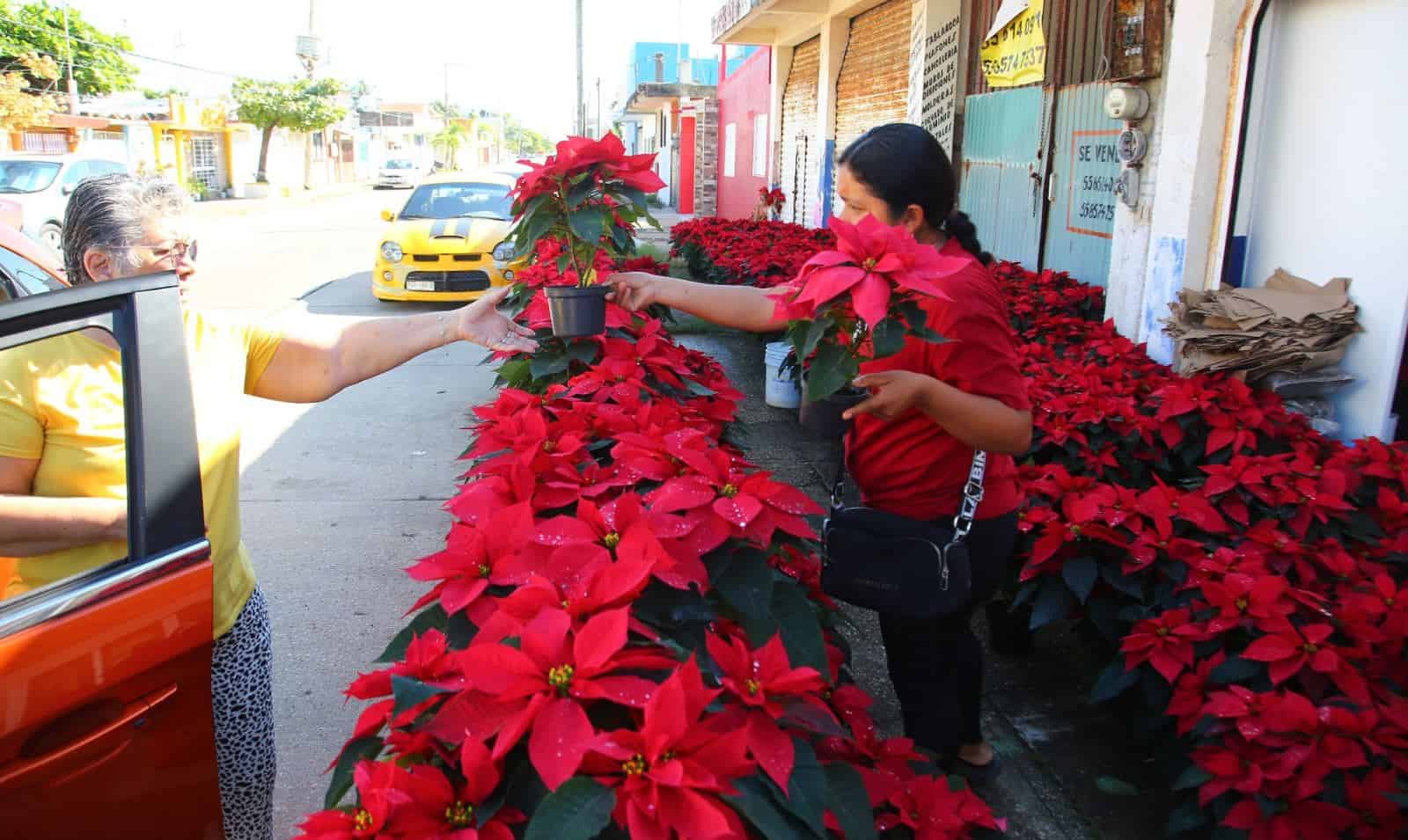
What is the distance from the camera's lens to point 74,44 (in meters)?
37.1

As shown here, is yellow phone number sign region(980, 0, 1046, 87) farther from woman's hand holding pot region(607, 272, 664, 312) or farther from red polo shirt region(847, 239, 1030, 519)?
red polo shirt region(847, 239, 1030, 519)

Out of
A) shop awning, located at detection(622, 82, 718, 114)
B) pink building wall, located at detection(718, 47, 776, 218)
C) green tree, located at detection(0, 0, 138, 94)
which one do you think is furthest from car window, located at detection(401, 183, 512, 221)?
green tree, located at detection(0, 0, 138, 94)

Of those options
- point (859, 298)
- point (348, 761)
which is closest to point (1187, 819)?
point (859, 298)

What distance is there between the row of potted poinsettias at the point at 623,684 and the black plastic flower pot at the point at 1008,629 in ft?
6.01

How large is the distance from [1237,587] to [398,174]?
54914 millimetres

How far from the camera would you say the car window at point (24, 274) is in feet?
11.0

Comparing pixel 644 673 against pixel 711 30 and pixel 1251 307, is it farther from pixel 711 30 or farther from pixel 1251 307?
pixel 711 30

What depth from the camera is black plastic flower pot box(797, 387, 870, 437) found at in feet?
7.13

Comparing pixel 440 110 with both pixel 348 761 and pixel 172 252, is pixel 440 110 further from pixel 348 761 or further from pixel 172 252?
pixel 348 761

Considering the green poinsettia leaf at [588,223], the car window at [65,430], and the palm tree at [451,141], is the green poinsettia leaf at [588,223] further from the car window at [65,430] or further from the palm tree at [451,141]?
the palm tree at [451,141]

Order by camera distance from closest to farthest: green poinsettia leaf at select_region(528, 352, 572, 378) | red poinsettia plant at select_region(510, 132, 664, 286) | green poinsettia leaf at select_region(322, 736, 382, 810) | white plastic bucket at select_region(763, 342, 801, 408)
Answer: green poinsettia leaf at select_region(322, 736, 382, 810) < red poinsettia plant at select_region(510, 132, 664, 286) < green poinsettia leaf at select_region(528, 352, 572, 378) < white plastic bucket at select_region(763, 342, 801, 408)

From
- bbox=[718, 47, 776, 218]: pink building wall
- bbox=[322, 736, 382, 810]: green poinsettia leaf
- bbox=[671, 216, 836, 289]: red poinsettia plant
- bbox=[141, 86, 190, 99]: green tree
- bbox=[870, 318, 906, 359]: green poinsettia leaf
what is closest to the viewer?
bbox=[322, 736, 382, 810]: green poinsettia leaf

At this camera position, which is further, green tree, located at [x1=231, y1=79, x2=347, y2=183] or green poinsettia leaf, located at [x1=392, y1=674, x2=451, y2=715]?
green tree, located at [x1=231, y1=79, x2=347, y2=183]

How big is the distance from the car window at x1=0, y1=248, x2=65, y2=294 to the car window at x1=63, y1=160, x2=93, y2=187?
16.0 m
